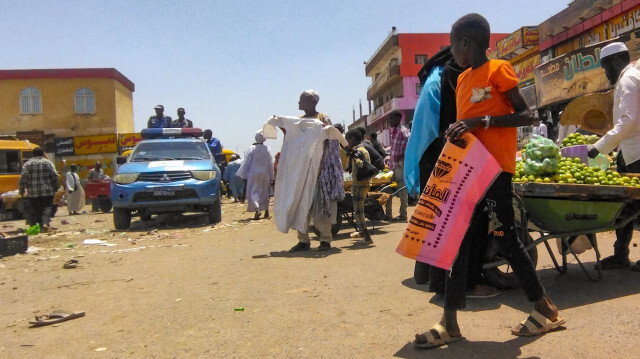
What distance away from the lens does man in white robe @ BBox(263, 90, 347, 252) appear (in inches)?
278

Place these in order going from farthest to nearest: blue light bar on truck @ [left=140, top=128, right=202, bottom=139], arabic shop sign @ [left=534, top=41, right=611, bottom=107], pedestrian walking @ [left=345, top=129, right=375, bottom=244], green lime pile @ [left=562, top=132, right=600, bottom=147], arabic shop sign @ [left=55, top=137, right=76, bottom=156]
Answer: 1. arabic shop sign @ [left=55, top=137, right=76, bottom=156]
2. arabic shop sign @ [left=534, top=41, right=611, bottom=107]
3. blue light bar on truck @ [left=140, top=128, right=202, bottom=139]
4. pedestrian walking @ [left=345, top=129, right=375, bottom=244]
5. green lime pile @ [left=562, top=132, right=600, bottom=147]

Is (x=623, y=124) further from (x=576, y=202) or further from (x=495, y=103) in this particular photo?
(x=495, y=103)

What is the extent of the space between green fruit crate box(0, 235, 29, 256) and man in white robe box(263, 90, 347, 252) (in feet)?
13.3

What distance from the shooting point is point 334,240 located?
8312 mm

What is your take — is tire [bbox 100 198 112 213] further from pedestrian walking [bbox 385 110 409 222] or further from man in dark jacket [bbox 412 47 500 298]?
man in dark jacket [bbox 412 47 500 298]

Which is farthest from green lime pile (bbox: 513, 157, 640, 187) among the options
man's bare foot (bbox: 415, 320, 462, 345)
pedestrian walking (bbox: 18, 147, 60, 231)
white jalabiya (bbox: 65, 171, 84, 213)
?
white jalabiya (bbox: 65, 171, 84, 213)

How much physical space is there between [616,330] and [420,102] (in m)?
2.06

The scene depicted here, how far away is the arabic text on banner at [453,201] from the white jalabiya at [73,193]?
15.6 metres

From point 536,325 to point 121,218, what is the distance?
30.9 ft

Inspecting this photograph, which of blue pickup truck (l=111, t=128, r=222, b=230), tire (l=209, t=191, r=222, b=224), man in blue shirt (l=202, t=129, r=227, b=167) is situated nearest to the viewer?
blue pickup truck (l=111, t=128, r=222, b=230)

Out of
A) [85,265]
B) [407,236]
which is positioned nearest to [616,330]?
[407,236]

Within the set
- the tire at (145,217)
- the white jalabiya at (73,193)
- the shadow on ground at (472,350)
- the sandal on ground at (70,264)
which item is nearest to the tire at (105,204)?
the white jalabiya at (73,193)

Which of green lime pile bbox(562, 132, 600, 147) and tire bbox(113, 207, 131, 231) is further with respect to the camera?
tire bbox(113, 207, 131, 231)

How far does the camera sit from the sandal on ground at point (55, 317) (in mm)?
4172
